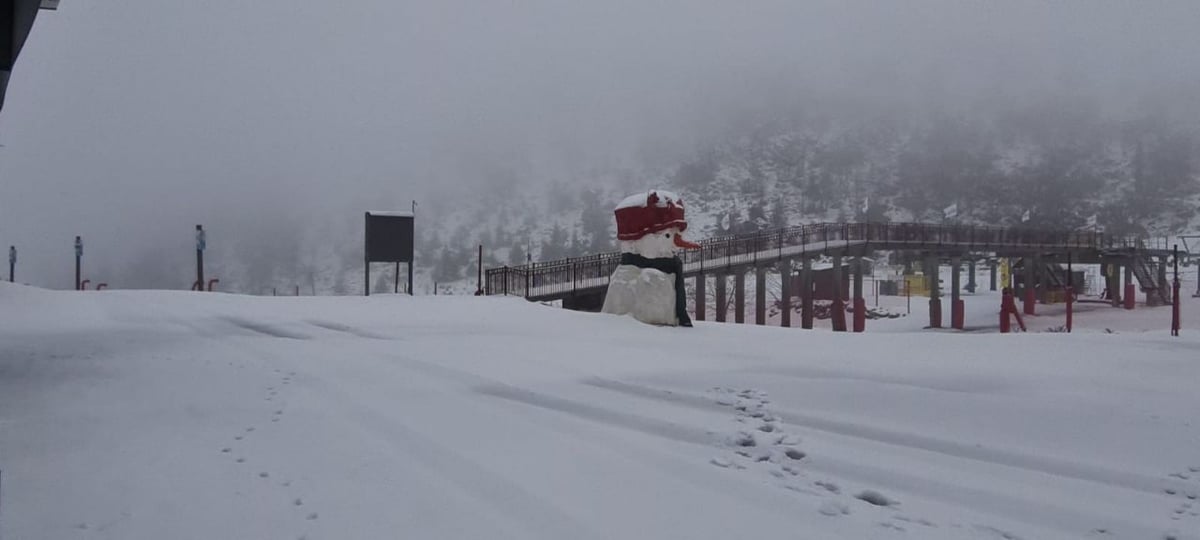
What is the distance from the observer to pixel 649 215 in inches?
477

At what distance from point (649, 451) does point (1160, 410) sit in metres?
4.22

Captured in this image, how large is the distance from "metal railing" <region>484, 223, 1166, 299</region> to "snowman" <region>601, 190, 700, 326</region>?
719 centimetres

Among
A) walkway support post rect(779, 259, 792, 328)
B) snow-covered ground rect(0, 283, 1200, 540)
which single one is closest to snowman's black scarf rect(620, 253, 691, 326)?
snow-covered ground rect(0, 283, 1200, 540)

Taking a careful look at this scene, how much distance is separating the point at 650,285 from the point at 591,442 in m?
7.85

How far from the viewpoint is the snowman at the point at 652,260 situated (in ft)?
39.7

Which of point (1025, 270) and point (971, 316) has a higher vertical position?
point (1025, 270)

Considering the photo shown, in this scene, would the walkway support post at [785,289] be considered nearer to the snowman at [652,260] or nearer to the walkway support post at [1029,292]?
the walkway support post at [1029,292]

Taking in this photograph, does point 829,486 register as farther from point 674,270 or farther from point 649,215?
point 674,270

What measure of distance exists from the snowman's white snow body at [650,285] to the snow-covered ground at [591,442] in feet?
11.6

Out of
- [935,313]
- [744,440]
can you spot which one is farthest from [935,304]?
[744,440]

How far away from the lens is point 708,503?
336cm

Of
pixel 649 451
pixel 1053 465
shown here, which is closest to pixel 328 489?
pixel 649 451

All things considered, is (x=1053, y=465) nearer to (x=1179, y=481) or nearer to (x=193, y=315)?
(x=1179, y=481)

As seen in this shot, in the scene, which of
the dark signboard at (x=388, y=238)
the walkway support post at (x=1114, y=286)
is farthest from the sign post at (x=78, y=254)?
the walkway support post at (x=1114, y=286)
